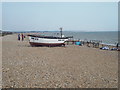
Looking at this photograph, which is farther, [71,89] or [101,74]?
[101,74]

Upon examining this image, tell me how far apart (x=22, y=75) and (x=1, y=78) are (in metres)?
0.94

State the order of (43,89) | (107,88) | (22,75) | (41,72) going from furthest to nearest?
(41,72) → (22,75) → (107,88) → (43,89)

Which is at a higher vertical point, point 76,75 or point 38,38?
point 38,38

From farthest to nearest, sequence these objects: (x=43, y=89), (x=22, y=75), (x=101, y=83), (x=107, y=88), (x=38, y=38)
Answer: (x=38, y=38) < (x=22, y=75) < (x=101, y=83) < (x=107, y=88) < (x=43, y=89)

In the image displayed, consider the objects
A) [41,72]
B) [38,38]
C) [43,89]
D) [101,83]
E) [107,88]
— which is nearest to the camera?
[43,89]

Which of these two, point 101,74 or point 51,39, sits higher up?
point 51,39

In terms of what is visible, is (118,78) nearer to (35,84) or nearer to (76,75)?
(76,75)

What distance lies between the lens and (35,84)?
6148mm

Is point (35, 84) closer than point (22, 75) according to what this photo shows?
Yes

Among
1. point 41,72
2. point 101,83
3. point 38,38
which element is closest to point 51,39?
point 38,38

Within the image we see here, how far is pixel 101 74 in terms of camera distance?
310 inches

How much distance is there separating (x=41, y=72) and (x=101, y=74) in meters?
3.02

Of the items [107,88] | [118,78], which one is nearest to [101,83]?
[107,88]

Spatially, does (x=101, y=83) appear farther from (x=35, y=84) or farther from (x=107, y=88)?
(x=35, y=84)
